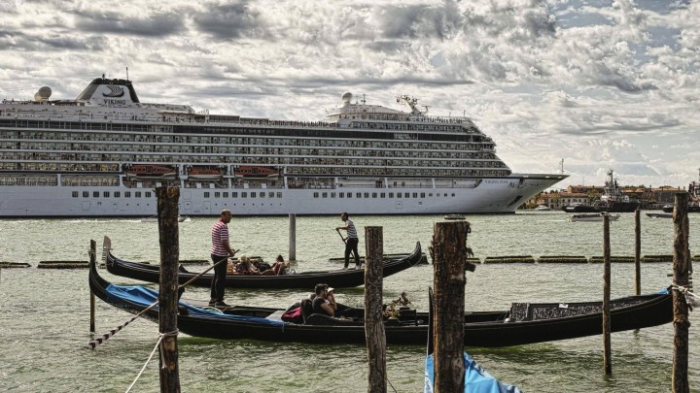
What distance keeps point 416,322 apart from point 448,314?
5.18 m

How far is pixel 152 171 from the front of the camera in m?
68.2

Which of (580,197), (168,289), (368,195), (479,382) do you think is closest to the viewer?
(479,382)

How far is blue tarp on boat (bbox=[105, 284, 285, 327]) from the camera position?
A: 38.8 feet

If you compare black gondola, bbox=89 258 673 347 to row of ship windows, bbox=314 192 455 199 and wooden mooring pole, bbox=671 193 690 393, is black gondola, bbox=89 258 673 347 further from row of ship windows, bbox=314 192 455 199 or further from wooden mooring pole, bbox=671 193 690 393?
row of ship windows, bbox=314 192 455 199

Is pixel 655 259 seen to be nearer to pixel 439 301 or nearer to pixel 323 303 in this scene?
pixel 323 303

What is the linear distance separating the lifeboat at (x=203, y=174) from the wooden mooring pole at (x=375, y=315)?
60.8 meters

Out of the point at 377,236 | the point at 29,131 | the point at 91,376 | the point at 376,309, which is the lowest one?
the point at 91,376

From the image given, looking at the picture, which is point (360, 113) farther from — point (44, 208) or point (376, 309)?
point (376, 309)

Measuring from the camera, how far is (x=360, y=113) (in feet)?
249

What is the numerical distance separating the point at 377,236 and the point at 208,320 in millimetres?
4078

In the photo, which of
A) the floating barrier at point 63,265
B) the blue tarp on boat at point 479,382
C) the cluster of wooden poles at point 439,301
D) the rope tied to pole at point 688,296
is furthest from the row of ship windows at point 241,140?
the blue tarp on boat at point 479,382

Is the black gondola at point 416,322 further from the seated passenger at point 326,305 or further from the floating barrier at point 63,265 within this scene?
the floating barrier at point 63,265

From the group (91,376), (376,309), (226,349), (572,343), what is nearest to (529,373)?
(572,343)

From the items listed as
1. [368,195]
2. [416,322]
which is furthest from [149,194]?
[416,322]
